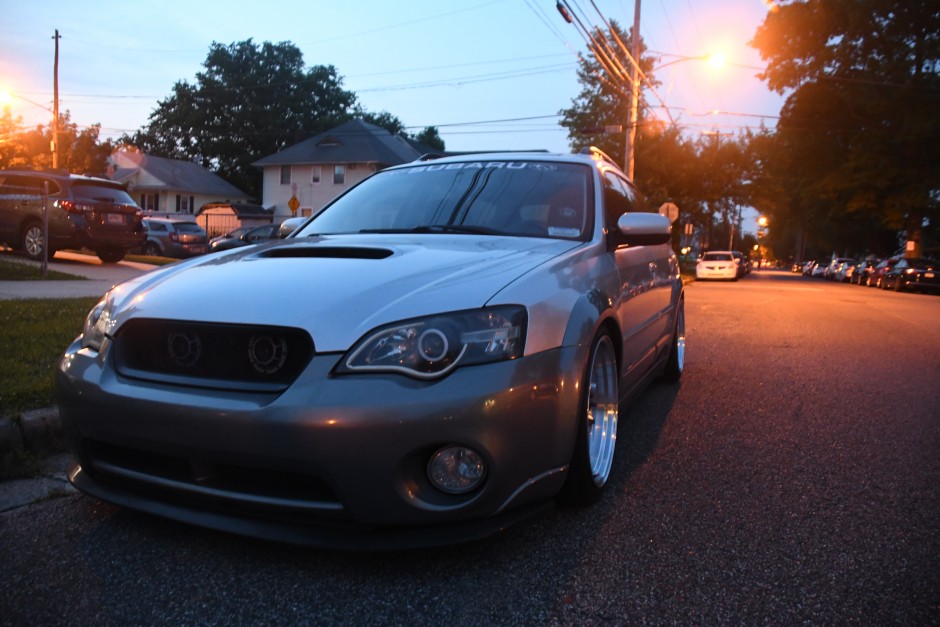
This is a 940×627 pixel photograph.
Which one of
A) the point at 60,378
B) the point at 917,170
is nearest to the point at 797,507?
the point at 60,378

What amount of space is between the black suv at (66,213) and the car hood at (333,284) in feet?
38.5

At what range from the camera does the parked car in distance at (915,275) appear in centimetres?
2664

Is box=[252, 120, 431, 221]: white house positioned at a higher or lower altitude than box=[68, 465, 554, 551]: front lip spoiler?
higher

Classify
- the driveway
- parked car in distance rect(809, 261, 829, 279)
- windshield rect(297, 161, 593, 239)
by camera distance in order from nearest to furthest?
windshield rect(297, 161, 593, 239), the driveway, parked car in distance rect(809, 261, 829, 279)

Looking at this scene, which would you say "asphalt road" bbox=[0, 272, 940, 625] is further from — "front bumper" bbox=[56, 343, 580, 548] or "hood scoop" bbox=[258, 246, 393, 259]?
"hood scoop" bbox=[258, 246, 393, 259]

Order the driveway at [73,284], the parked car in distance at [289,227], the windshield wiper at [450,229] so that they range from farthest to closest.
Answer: the driveway at [73,284], the parked car in distance at [289,227], the windshield wiper at [450,229]

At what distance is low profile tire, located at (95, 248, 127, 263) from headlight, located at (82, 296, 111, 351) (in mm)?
13023

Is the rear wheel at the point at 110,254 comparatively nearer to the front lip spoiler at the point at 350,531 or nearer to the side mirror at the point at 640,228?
the side mirror at the point at 640,228

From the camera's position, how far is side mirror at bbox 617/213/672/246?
3686 mm

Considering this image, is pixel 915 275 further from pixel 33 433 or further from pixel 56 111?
pixel 56 111

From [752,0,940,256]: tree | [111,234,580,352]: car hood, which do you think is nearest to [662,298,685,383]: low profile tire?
[111,234,580,352]: car hood

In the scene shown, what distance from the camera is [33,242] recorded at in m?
13.8

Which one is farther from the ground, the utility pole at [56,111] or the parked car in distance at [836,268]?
the utility pole at [56,111]

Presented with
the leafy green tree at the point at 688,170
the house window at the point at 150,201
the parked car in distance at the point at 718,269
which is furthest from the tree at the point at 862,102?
the house window at the point at 150,201
